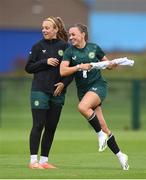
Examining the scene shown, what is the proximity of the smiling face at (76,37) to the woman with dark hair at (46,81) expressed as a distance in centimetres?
28

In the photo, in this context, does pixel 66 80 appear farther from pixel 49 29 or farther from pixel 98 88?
pixel 49 29

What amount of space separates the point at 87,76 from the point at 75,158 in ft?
9.72

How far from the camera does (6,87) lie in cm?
3020

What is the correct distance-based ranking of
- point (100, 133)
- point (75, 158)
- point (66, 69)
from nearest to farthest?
point (66, 69) → point (100, 133) → point (75, 158)

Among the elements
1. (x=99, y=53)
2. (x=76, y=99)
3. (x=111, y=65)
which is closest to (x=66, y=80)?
(x=99, y=53)

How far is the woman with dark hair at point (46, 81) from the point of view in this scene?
550 inches

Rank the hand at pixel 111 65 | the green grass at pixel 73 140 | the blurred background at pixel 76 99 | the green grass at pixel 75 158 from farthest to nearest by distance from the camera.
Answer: the blurred background at pixel 76 99
the hand at pixel 111 65
the green grass at pixel 73 140
the green grass at pixel 75 158

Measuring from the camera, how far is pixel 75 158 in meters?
16.6

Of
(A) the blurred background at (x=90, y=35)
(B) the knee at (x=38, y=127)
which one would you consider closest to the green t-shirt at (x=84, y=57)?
(B) the knee at (x=38, y=127)

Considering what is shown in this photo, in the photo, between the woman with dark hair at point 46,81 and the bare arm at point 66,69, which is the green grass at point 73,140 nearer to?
the woman with dark hair at point 46,81

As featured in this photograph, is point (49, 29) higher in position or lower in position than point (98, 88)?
higher

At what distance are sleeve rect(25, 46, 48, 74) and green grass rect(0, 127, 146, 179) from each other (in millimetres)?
1468

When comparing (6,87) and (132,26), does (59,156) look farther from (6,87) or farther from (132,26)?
(132,26)

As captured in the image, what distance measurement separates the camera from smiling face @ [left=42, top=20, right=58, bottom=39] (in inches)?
548
